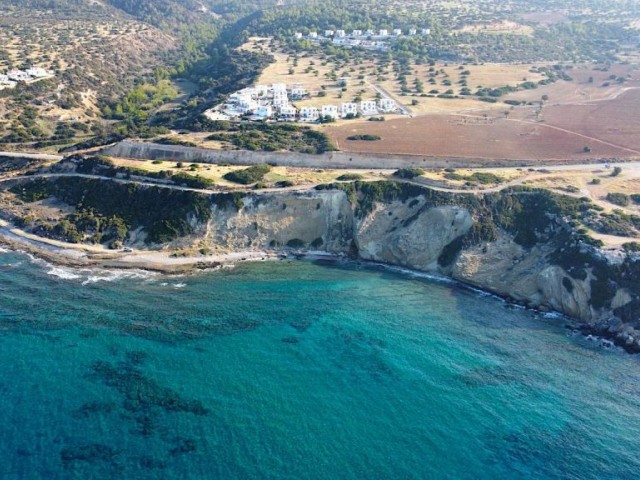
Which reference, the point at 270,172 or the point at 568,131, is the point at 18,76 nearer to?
the point at 270,172

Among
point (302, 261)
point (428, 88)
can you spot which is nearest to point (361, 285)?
point (302, 261)

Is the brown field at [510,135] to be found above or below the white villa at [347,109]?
below

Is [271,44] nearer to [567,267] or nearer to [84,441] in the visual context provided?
[567,267]

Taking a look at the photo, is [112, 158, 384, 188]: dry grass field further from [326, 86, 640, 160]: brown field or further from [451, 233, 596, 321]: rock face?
[451, 233, 596, 321]: rock face

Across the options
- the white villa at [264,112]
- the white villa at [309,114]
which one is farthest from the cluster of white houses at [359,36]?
the white villa at [309,114]

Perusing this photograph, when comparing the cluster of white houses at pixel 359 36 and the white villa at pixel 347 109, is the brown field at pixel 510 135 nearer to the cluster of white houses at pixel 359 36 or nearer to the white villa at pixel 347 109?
the white villa at pixel 347 109

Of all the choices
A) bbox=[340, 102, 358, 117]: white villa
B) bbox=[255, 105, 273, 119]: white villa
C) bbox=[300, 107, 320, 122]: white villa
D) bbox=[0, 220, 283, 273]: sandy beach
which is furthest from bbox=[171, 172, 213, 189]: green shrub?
bbox=[340, 102, 358, 117]: white villa

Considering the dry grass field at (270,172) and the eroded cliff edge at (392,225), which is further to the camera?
the dry grass field at (270,172)
